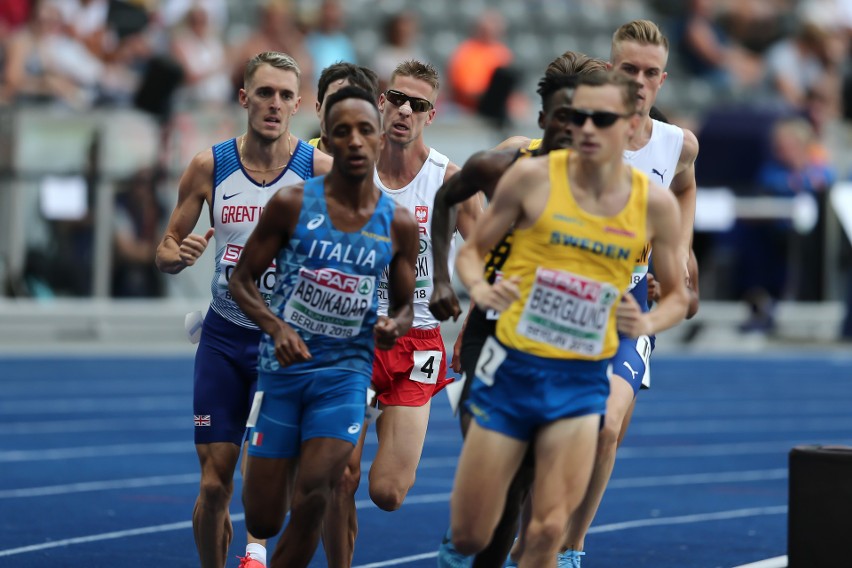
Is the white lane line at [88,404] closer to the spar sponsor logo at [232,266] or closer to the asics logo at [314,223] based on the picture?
the spar sponsor logo at [232,266]

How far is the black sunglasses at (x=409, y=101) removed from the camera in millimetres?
8516

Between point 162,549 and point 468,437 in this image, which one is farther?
point 162,549

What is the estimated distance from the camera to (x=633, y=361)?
8367mm

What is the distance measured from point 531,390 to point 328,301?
3.08ft

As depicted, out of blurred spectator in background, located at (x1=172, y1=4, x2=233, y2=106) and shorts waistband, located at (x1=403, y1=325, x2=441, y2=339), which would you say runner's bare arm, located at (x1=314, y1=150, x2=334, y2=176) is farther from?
blurred spectator in background, located at (x1=172, y1=4, x2=233, y2=106)

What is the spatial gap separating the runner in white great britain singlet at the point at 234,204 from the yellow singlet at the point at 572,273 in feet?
5.50

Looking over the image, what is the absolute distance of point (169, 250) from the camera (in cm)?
798

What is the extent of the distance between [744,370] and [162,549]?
12.1 metres

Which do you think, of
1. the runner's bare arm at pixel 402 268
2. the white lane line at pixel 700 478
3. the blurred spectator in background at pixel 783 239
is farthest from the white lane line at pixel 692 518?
the blurred spectator in background at pixel 783 239

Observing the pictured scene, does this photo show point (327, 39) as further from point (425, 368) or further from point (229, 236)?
point (229, 236)

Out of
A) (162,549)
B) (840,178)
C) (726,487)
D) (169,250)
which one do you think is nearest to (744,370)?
(840,178)

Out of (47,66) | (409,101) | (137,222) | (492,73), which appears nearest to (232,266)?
(409,101)

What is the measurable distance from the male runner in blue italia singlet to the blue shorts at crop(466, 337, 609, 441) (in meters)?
0.48

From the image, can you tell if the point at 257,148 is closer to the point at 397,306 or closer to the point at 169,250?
the point at 169,250
